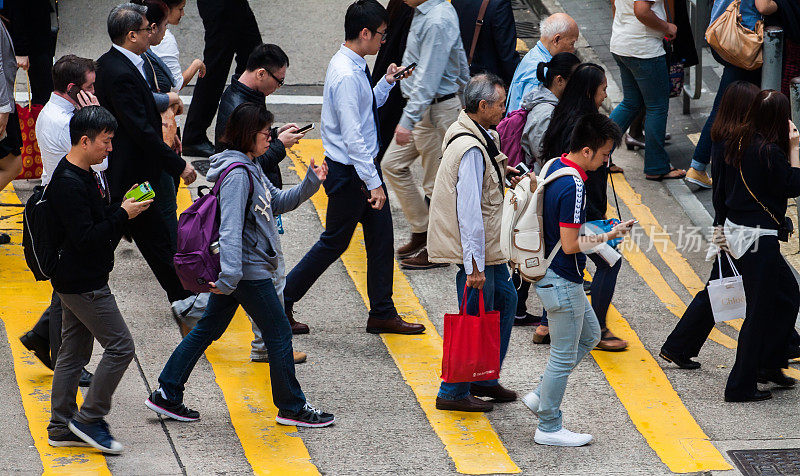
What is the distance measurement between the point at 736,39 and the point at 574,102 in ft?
9.26

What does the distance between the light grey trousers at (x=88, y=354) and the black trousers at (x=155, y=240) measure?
1246 mm

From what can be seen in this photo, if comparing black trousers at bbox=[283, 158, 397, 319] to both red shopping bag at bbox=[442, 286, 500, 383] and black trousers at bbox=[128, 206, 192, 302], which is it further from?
red shopping bag at bbox=[442, 286, 500, 383]

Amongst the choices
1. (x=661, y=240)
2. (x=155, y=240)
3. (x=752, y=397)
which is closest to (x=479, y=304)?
(x=752, y=397)

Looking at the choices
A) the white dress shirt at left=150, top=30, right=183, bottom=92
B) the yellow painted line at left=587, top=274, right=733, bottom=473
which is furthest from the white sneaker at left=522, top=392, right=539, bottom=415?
the white dress shirt at left=150, top=30, right=183, bottom=92

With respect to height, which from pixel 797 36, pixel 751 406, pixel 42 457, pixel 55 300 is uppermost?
pixel 797 36

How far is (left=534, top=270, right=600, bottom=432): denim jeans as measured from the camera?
6.01 metres

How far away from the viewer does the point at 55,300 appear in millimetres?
6402

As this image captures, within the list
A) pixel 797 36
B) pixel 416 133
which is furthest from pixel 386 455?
pixel 797 36

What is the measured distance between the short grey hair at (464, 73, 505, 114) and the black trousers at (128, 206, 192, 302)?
2221mm

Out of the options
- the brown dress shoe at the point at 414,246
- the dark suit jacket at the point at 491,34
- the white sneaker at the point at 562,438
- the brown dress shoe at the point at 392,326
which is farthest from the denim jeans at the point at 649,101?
the white sneaker at the point at 562,438

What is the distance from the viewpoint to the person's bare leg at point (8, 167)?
27.1 feet

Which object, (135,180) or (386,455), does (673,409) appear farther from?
(135,180)

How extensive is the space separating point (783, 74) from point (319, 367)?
474 cm

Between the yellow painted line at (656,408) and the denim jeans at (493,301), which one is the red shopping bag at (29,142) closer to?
the denim jeans at (493,301)
